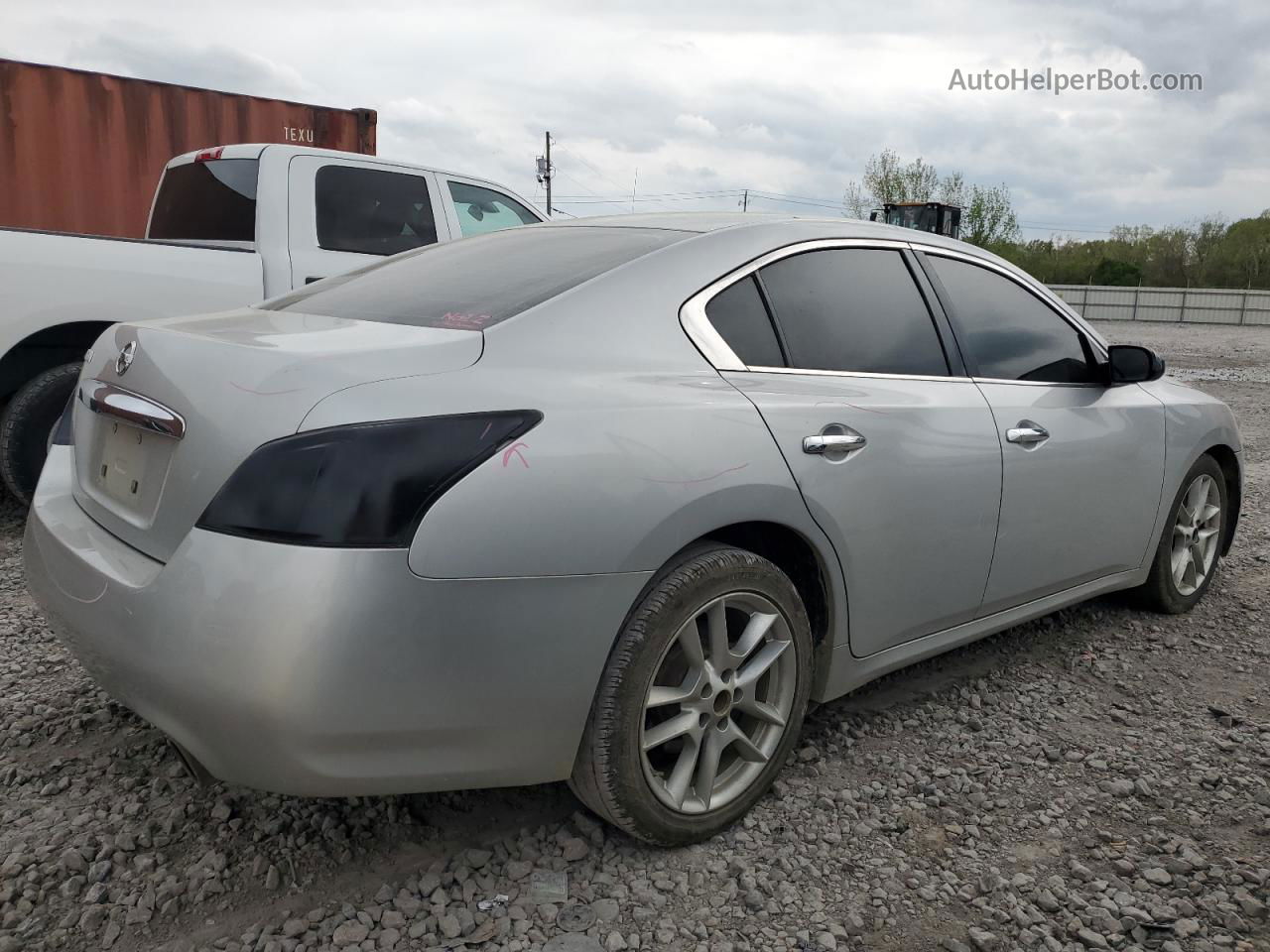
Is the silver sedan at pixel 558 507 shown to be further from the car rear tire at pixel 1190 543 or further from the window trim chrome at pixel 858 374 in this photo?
the car rear tire at pixel 1190 543

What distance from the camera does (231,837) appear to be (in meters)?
2.45

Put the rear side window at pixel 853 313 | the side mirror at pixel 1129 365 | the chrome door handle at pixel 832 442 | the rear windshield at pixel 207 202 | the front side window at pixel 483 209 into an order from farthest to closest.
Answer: the front side window at pixel 483 209
the rear windshield at pixel 207 202
the side mirror at pixel 1129 365
the rear side window at pixel 853 313
the chrome door handle at pixel 832 442

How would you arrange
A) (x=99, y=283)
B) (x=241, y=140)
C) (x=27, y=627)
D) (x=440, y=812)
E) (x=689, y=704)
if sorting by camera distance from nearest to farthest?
(x=689, y=704)
(x=440, y=812)
(x=27, y=627)
(x=99, y=283)
(x=241, y=140)

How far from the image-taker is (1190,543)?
4.26 meters

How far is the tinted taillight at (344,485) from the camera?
1.85 metres

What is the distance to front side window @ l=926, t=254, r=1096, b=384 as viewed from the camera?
10.7 ft

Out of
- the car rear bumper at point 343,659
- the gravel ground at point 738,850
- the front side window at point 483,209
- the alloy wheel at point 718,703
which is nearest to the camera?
the car rear bumper at point 343,659

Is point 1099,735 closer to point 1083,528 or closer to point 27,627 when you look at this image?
point 1083,528

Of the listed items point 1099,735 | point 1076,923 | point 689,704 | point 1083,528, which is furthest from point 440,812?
point 1083,528

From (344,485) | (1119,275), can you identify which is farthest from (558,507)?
(1119,275)

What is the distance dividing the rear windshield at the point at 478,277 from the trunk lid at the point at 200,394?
0.15m

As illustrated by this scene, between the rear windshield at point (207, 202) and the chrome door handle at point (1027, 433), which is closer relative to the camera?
the chrome door handle at point (1027, 433)

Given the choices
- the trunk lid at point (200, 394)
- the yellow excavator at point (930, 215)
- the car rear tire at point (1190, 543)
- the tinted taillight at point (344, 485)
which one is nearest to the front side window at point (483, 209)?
the car rear tire at point (1190, 543)

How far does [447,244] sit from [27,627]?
7.08ft
